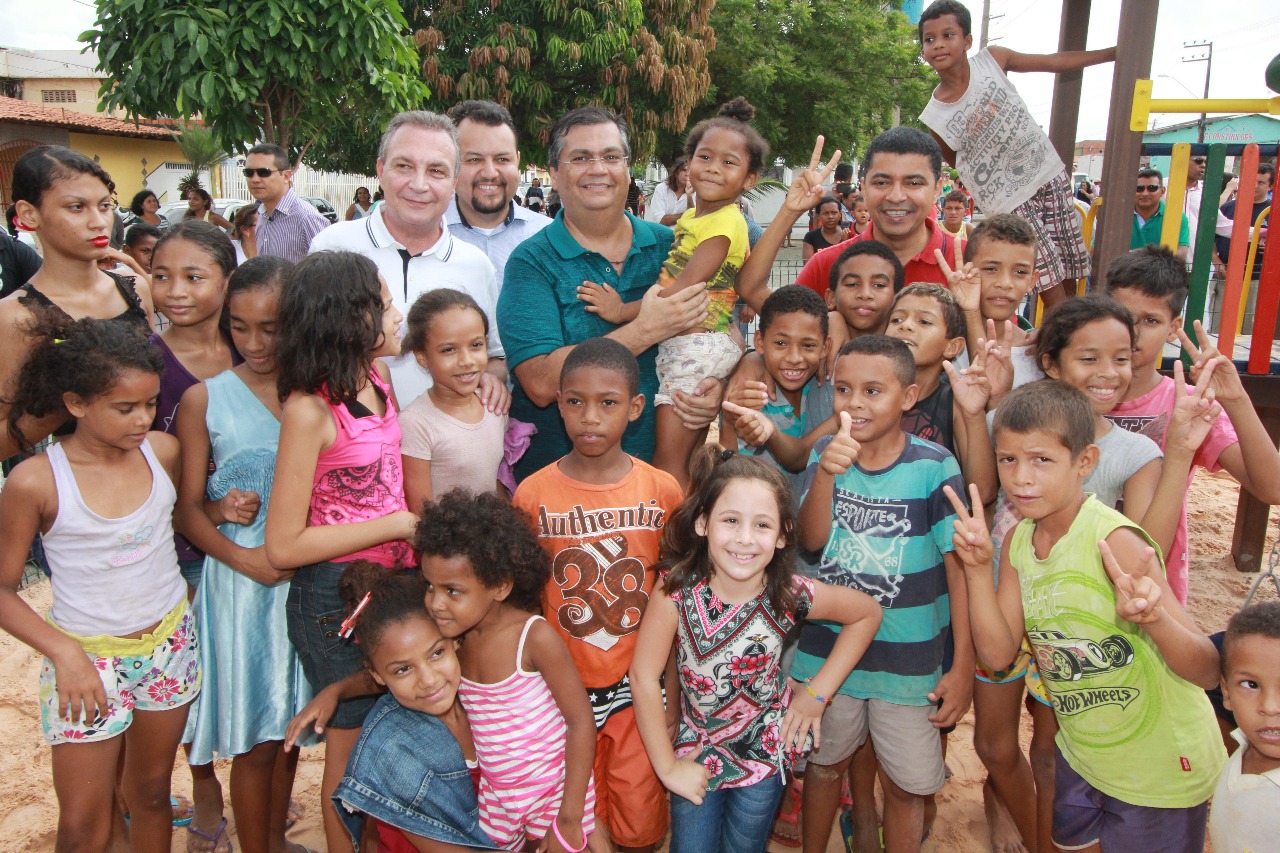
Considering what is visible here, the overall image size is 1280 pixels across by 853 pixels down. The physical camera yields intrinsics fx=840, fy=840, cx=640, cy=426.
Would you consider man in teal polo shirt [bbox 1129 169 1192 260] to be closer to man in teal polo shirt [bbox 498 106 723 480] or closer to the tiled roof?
man in teal polo shirt [bbox 498 106 723 480]

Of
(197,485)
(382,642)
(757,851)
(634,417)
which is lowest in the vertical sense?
(757,851)

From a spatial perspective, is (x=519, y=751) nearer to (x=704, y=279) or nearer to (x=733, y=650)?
(x=733, y=650)

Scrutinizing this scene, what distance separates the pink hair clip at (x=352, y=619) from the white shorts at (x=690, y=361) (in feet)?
3.86

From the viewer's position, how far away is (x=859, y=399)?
2.34m

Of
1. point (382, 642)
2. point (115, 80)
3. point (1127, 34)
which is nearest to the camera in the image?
point (382, 642)

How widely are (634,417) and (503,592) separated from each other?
2.20 ft

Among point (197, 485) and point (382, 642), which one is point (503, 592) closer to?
point (382, 642)

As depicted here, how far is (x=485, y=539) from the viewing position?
7.26 feet

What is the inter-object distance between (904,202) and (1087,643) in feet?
5.52

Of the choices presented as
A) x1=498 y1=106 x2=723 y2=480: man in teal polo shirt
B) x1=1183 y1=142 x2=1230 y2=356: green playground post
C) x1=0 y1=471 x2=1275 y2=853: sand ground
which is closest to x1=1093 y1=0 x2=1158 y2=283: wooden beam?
x1=1183 y1=142 x2=1230 y2=356: green playground post

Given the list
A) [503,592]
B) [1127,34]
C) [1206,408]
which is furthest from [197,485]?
[1127,34]

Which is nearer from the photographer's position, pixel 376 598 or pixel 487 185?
pixel 376 598

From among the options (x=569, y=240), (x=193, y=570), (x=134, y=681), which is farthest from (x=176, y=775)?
(x=569, y=240)

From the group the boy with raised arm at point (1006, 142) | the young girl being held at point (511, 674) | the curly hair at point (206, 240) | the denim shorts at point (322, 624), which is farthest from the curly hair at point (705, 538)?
the boy with raised arm at point (1006, 142)
